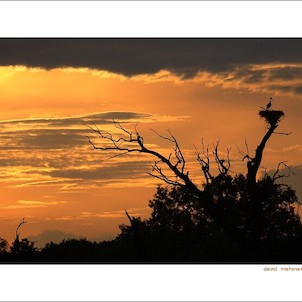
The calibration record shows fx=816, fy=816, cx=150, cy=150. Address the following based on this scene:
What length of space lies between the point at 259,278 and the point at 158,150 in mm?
5157

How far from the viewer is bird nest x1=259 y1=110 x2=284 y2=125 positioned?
62.0ft

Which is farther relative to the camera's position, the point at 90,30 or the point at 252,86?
the point at 252,86

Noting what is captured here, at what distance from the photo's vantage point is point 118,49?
17203mm

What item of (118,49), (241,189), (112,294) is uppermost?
(118,49)

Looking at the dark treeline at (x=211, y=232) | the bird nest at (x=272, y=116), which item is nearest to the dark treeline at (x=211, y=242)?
the dark treeline at (x=211, y=232)

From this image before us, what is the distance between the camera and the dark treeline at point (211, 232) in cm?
1941

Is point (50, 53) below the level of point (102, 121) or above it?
above

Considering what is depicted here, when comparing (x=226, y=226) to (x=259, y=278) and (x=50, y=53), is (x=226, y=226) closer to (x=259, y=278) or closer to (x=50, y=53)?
(x=259, y=278)

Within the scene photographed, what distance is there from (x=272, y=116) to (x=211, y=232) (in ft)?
21.2

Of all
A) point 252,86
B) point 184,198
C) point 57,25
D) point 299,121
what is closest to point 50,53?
point 57,25

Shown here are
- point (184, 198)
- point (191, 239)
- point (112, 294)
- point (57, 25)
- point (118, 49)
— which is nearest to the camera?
point (112, 294)

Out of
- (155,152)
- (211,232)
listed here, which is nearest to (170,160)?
(155,152)

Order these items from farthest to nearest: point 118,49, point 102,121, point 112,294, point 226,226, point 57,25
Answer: point 226,226 < point 102,121 < point 118,49 < point 57,25 < point 112,294

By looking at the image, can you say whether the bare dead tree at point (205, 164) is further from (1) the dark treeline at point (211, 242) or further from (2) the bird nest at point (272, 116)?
(2) the bird nest at point (272, 116)
